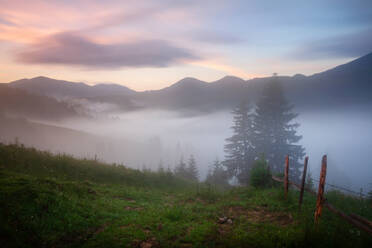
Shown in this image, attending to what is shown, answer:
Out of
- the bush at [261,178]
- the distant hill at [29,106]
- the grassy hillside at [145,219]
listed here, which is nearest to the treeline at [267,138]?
the bush at [261,178]

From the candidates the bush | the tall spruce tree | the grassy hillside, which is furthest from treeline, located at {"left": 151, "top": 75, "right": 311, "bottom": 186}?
the grassy hillside

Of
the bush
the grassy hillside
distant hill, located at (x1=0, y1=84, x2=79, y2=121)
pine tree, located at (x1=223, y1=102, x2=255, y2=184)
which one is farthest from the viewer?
distant hill, located at (x1=0, y1=84, x2=79, y2=121)

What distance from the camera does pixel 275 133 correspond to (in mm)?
28297

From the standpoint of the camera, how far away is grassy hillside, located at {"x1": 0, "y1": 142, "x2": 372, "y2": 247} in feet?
19.6

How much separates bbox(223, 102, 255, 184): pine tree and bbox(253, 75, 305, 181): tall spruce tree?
102cm

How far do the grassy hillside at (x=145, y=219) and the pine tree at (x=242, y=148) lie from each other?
17190mm

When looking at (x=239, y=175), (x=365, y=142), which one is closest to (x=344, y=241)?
(x=239, y=175)

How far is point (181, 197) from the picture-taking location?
13.0 metres

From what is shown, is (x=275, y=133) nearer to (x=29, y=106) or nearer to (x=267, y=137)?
(x=267, y=137)

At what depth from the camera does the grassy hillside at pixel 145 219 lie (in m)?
5.98

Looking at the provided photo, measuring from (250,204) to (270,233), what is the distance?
419 cm

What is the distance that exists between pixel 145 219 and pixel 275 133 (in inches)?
989

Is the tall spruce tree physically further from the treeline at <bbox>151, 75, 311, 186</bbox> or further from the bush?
the bush

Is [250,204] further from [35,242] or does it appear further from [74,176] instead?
[74,176]
